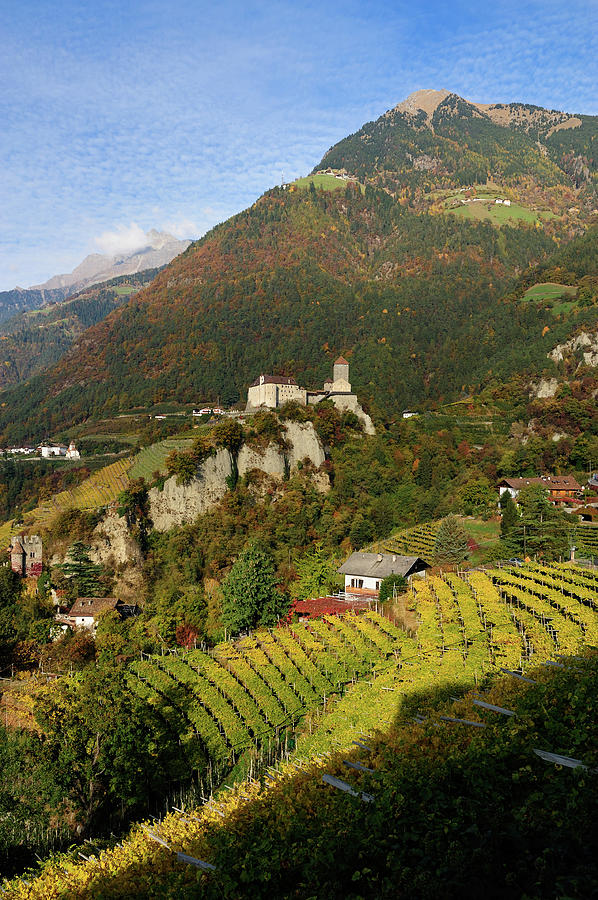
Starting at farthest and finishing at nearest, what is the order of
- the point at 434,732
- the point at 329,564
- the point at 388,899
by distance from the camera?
the point at 329,564, the point at 434,732, the point at 388,899

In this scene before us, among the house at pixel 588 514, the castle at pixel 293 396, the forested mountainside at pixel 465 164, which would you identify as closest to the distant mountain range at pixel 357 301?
the forested mountainside at pixel 465 164

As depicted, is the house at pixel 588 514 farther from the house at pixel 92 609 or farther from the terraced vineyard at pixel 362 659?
the house at pixel 92 609

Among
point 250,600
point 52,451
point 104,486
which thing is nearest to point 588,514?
point 250,600

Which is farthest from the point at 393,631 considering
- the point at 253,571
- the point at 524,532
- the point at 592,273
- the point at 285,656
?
the point at 592,273

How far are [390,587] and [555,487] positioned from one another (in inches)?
799

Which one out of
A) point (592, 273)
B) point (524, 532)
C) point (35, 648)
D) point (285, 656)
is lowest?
point (35, 648)

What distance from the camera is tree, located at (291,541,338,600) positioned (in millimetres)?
38156

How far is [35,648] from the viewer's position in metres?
34.3

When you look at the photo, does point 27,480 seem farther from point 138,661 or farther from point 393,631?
point 393,631

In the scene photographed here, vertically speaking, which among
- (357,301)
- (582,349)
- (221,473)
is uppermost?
(357,301)

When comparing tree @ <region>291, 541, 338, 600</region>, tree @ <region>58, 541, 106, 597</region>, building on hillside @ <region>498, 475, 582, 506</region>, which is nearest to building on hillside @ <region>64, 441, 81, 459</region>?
tree @ <region>58, 541, 106, 597</region>

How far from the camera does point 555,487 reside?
46438 millimetres

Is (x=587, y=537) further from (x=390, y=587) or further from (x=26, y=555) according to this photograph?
(x=26, y=555)

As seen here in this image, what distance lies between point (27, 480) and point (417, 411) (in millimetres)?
47190
